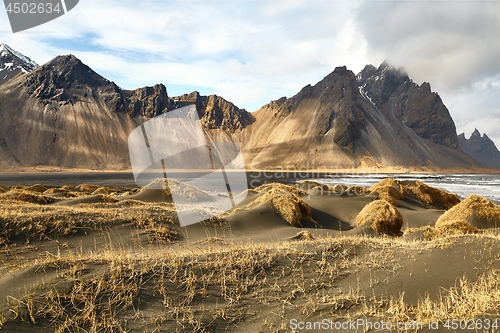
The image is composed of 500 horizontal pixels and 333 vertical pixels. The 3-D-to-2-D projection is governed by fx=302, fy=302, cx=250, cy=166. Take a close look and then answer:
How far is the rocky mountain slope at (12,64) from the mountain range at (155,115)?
0.87 meters

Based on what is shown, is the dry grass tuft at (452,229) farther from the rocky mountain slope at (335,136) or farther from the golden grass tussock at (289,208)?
the rocky mountain slope at (335,136)

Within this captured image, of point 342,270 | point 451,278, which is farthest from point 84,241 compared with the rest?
point 451,278

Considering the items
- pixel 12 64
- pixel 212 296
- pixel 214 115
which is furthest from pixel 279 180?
pixel 12 64

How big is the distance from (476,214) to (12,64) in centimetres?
20461

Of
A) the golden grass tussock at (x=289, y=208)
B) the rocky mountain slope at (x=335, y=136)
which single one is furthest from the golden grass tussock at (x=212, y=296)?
the rocky mountain slope at (x=335, y=136)

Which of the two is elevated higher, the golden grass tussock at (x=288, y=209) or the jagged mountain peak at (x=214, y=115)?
the jagged mountain peak at (x=214, y=115)

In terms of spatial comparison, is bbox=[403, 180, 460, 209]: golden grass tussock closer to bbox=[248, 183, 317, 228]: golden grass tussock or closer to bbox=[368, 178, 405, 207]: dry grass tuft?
bbox=[368, 178, 405, 207]: dry grass tuft

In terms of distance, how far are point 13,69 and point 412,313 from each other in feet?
653

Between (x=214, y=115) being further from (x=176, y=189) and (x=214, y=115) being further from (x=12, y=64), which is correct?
(x=176, y=189)

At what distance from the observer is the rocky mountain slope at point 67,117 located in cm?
11662

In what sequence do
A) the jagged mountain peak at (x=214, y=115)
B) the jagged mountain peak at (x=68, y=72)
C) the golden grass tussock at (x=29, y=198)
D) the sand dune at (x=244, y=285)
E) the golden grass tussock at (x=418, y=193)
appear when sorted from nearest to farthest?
the sand dune at (x=244, y=285), the golden grass tussock at (x=29, y=198), the golden grass tussock at (x=418, y=193), the jagged mountain peak at (x=68, y=72), the jagged mountain peak at (x=214, y=115)

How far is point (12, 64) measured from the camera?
15788 cm

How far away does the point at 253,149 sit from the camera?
584 feet

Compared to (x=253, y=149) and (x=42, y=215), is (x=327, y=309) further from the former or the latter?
(x=253, y=149)
